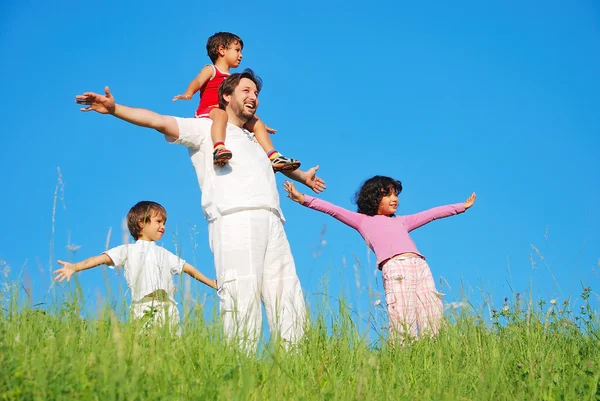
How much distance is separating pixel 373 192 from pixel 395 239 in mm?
699

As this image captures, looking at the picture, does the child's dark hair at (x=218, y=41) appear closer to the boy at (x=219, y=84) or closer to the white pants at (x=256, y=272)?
the boy at (x=219, y=84)

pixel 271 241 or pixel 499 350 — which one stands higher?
pixel 271 241

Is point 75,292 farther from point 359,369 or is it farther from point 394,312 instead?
point 394,312

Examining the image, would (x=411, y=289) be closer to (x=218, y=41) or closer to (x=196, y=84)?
(x=196, y=84)

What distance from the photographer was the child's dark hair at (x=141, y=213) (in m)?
7.40

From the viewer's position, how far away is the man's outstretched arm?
5.08m

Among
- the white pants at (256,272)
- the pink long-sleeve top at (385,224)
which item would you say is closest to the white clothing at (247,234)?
the white pants at (256,272)

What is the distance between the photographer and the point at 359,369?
448 centimetres

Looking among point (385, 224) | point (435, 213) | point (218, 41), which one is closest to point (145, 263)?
point (385, 224)

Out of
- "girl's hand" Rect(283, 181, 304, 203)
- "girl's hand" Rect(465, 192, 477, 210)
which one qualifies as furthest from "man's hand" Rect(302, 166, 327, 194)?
"girl's hand" Rect(465, 192, 477, 210)

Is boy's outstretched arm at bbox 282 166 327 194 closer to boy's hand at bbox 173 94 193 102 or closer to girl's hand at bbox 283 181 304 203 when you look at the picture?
girl's hand at bbox 283 181 304 203

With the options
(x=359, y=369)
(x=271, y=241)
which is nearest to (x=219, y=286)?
(x=271, y=241)

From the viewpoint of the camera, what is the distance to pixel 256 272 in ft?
17.4

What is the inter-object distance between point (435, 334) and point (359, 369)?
1.70m
